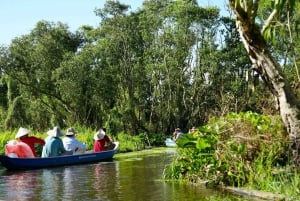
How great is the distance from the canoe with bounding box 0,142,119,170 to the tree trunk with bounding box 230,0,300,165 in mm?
9213

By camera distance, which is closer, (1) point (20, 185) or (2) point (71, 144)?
(1) point (20, 185)

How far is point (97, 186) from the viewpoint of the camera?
36.2 ft

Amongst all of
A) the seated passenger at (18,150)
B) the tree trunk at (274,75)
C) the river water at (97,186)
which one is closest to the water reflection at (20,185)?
the river water at (97,186)

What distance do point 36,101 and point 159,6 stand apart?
11971mm

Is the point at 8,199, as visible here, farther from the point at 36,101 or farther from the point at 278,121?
the point at 36,101

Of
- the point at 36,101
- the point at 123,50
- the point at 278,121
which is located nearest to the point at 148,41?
the point at 123,50

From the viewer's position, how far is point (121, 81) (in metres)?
38.6

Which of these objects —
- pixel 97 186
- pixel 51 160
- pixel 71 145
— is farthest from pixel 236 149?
pixel 71 145

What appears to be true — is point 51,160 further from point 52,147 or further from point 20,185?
point 20,185

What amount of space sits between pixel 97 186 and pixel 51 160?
19.6ft

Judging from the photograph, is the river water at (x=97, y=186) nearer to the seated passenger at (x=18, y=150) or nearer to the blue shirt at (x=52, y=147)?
the seated passenger at (x=18, y=150)

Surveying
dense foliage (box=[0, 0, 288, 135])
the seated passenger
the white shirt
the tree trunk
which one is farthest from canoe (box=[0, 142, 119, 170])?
dense foliage (box=[0, 0, 288, 135])

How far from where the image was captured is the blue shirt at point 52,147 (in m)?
17.0

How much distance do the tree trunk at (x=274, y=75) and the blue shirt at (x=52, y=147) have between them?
9.74 m
